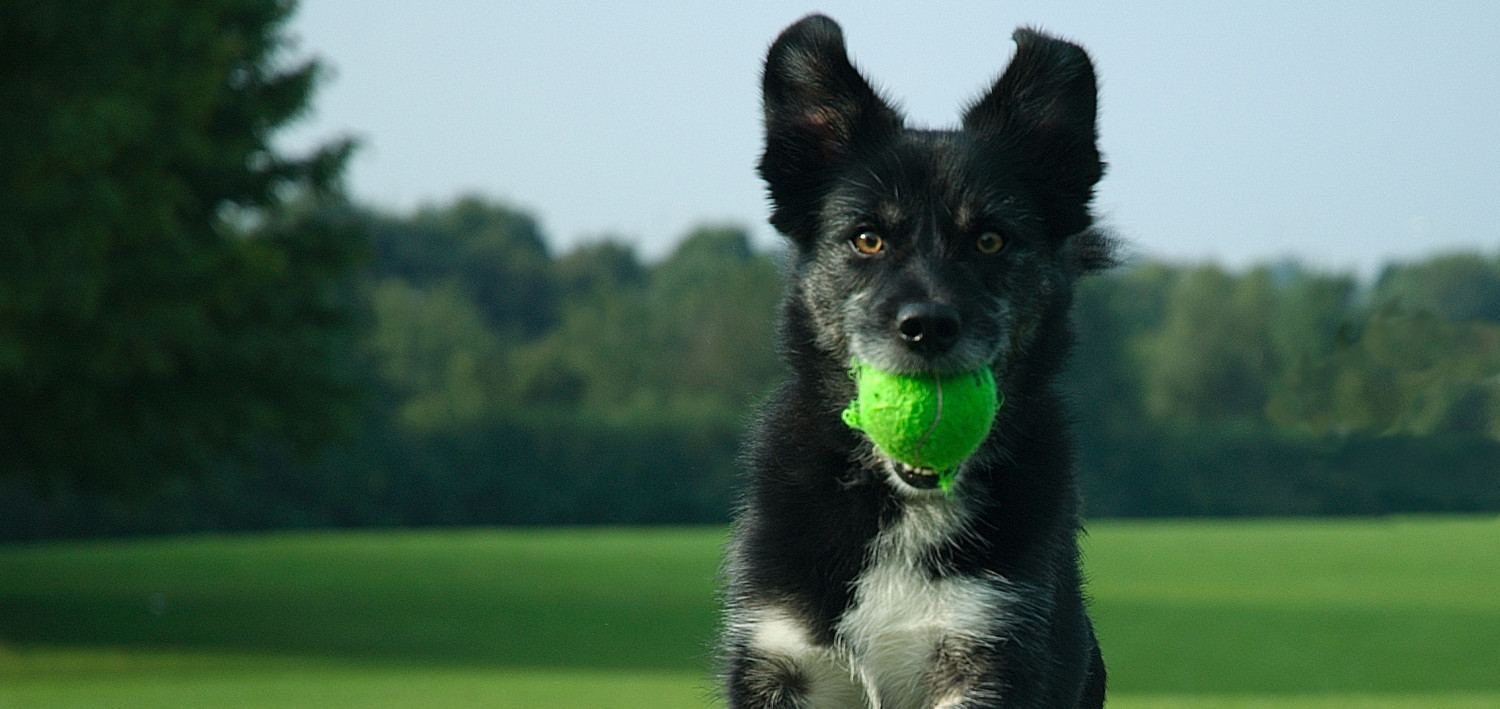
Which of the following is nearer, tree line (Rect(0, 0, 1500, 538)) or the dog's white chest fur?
the dog's white chest fur

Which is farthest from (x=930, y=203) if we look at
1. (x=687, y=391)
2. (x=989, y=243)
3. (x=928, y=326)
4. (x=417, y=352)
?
(x=417, y=352)

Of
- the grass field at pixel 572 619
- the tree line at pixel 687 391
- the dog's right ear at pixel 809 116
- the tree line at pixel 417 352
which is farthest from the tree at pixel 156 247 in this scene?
the dog's right ear at pixel 809 116

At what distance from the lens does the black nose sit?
14.2ft

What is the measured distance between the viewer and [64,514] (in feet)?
132

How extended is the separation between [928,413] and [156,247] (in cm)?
1844

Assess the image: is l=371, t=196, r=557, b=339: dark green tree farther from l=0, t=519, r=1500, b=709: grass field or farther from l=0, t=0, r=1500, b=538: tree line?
l=0, t=519, r=1500, b=709: grass field

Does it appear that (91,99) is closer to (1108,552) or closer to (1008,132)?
(1008,132)

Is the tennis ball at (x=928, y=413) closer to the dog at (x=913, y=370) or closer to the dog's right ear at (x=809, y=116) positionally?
the dog at (x=913, y=370)

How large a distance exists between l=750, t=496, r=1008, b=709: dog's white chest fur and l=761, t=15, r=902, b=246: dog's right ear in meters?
1.15

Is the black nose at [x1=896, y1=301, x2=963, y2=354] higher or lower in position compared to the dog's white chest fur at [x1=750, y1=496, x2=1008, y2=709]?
higher

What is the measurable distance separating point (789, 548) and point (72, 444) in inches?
786

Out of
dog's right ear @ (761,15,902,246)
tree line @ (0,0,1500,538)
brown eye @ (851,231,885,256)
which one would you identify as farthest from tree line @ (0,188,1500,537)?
brown eye @ (851,231,885,256)

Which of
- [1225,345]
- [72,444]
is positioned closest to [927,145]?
[72,444]

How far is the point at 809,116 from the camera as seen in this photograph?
513cm
